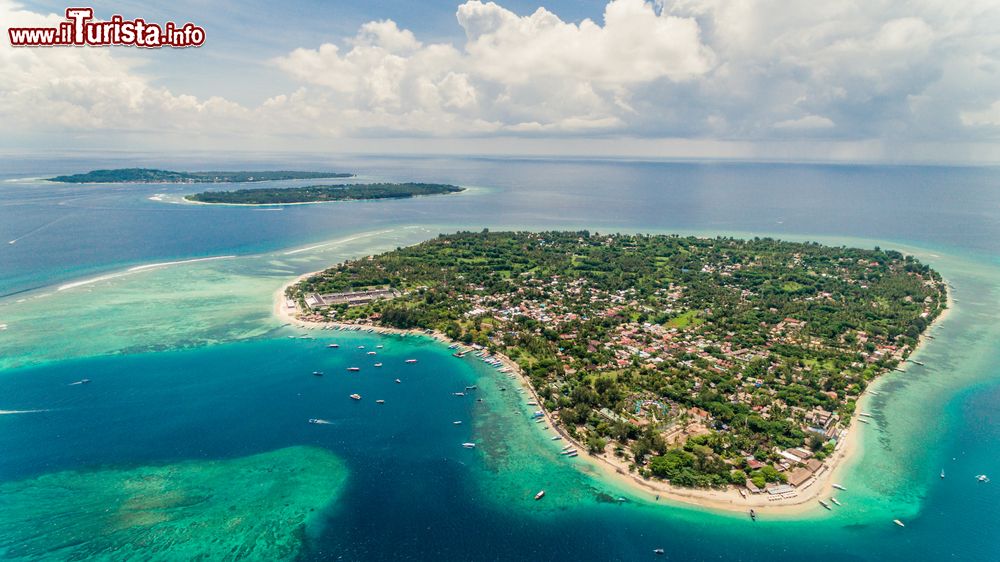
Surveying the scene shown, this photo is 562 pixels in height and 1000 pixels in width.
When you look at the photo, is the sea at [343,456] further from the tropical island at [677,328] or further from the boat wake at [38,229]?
the boat wake at [38,229]

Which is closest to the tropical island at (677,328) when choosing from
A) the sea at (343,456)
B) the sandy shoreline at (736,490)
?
the sandy shoreline at (736,490)

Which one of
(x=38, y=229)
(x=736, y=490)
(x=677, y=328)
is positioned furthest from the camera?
(x=38, y=229)

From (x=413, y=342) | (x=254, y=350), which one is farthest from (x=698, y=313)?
(x=254, y=350)

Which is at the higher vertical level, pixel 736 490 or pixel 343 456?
pixel 736 490

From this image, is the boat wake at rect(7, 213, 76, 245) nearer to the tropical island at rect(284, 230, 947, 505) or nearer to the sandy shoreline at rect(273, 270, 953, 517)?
the tropical island at rect(284, 230, 947, 505)

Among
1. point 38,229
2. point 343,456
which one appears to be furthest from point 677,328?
point 38,229

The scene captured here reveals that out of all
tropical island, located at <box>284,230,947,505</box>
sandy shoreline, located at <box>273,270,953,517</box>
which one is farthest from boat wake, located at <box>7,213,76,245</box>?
sandy shoreline, located at <box>273,270,953,517</box>

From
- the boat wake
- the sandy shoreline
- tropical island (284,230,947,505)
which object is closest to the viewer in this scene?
the sandy shoreline

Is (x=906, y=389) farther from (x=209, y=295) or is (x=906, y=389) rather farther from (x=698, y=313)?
(x=209, y=295)

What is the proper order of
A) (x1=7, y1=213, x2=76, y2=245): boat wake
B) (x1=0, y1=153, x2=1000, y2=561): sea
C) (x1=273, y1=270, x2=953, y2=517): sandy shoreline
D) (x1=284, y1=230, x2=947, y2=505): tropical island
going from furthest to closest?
(x1=7, y1=213, x2=76, y2=245): boat wake → (x1=284, y1=230, x2=947, y2=505): tropical island → (x1=273, y1=270, x2=953, y2=517): sandy shoreline → (x1=0, y1=153, x2=1000, y2=561): sea

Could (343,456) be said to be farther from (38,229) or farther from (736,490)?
(38,229)
